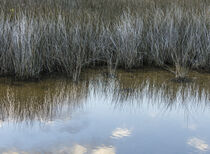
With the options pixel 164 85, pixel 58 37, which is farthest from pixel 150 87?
pixel 58 37

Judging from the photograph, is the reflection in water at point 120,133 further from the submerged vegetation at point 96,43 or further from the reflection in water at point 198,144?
the submerged vegetation at point 96,43

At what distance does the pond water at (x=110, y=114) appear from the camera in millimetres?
3023

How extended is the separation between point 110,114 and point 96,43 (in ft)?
6.70

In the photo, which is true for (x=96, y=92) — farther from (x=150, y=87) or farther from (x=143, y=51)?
(x=143, y=51)

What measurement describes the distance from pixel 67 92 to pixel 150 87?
3.50 feet

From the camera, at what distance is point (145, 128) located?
3393 mm

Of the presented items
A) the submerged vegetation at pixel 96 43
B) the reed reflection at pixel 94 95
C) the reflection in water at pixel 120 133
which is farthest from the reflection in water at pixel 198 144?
the submerged vegetation at pixel 96 43

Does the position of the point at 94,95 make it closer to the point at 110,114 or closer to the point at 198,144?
the point at 110,114

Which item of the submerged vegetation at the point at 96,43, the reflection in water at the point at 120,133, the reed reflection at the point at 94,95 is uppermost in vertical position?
the submerged vegetation at the point at 96,43

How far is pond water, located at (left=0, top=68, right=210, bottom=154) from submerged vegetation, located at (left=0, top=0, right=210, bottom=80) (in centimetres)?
26

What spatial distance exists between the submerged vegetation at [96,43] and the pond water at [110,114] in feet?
0.86

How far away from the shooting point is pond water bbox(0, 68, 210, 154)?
3.02 metres

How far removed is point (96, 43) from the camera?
5.55 metres

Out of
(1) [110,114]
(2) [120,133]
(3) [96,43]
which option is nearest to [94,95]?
(1) [110,114]
